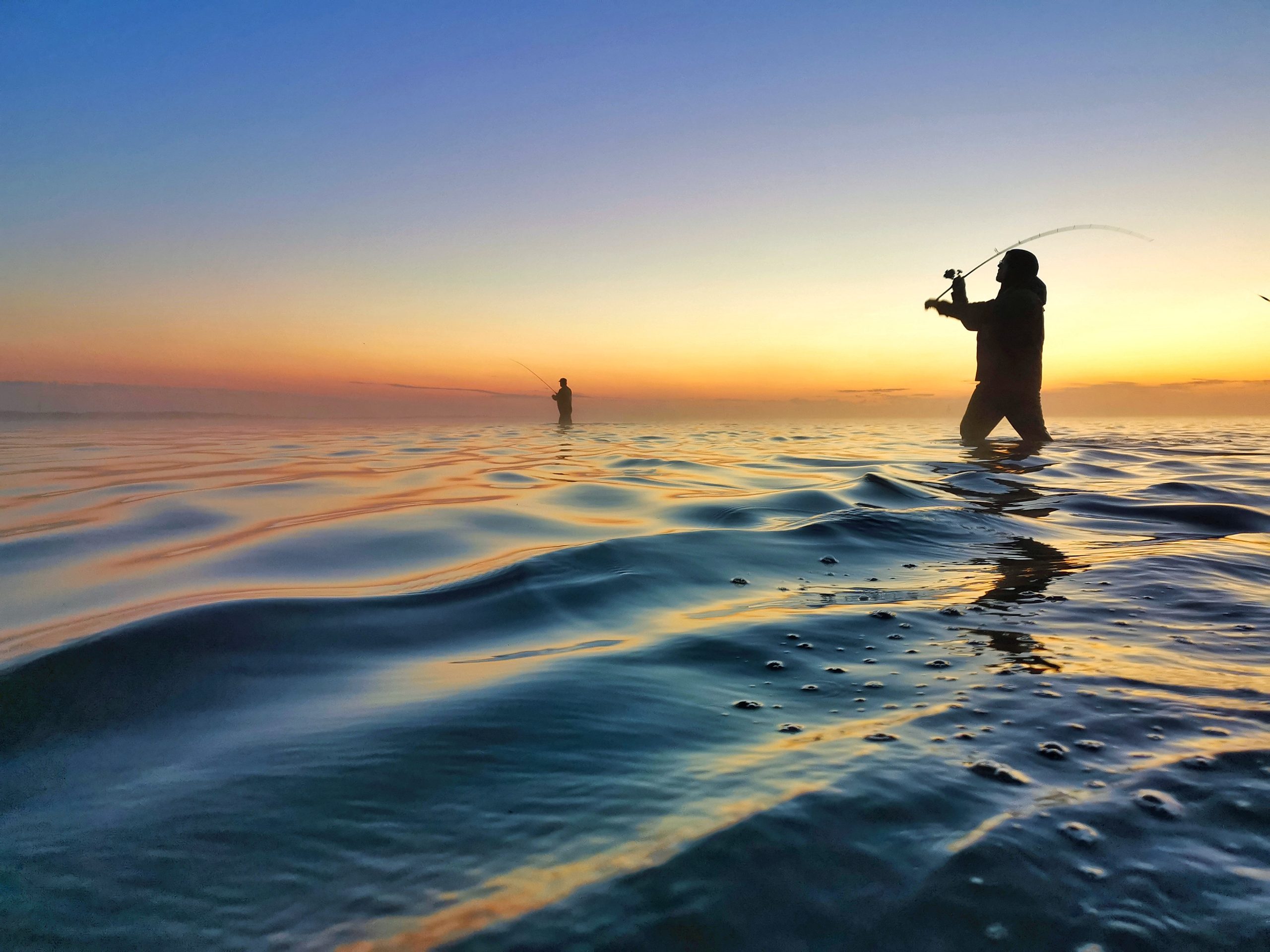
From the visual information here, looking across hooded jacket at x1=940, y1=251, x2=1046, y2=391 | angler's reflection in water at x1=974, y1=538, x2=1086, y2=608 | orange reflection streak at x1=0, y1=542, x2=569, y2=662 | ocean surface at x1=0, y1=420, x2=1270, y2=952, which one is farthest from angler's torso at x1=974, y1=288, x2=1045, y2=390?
orange reflection streak at x1=0, y1=542, x2=569, y2=662

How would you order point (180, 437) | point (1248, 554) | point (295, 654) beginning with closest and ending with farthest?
point (295, 654)
point (1248, 554)
point (180, 437)

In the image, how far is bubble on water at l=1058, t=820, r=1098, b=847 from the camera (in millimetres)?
1339

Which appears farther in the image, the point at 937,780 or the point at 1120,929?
the point at 937,780

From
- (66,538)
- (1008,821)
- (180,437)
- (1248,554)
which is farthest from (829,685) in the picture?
(180,437)

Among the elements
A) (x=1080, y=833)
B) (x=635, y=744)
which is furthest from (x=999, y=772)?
(x=635, y=744)

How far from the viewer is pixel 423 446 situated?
17.8m

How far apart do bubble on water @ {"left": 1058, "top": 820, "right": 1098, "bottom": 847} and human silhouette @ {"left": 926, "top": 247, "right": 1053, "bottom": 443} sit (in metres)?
12.4

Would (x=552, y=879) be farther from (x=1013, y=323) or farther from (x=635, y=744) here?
(x=1013, y=323)

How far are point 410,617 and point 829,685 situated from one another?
200cm

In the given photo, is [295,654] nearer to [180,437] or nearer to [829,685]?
[829,685]

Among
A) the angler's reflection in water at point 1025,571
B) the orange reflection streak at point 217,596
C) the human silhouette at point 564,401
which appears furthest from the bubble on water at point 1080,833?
the human silhouette at point 564,401

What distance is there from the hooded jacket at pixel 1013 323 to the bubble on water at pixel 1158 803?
1223cm

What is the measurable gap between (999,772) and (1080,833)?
25cm

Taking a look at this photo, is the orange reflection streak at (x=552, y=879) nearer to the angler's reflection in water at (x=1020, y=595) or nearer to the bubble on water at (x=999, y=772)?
the bubble on water at (x=999, y=772)
